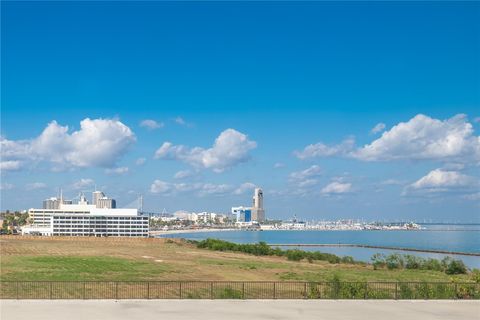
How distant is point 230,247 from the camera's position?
133625 millimetres

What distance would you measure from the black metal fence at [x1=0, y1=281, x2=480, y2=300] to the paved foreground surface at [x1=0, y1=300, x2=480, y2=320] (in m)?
2.40

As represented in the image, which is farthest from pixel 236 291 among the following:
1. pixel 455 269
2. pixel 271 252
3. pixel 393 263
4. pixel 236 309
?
pixel 271 252

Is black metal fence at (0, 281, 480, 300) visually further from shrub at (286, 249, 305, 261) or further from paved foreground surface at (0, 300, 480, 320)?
shrub at (286, 249, 305, 261)

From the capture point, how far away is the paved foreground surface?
27938 mm

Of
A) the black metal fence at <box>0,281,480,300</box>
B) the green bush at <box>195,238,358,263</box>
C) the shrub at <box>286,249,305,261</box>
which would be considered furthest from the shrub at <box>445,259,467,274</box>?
the black metal fence at <box>0,281,480,300</box>

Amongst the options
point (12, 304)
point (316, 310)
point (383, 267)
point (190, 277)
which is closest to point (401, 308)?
point (316, 310)

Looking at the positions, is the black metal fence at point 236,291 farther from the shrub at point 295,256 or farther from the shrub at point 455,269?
the shrub at point 295,256

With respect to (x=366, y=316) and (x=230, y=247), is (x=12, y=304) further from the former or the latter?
(x=230, y=247)

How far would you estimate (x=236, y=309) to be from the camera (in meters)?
30.1

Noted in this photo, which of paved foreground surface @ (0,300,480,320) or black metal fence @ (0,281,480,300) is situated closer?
paved foreground surface @ (0,300,480,320)

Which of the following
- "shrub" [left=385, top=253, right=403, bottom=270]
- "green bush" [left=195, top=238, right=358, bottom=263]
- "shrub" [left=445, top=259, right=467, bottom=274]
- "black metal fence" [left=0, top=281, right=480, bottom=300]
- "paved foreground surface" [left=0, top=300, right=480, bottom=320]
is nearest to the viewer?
"paved foreground surface" [left=0, top=300, right=480, bottom=320]

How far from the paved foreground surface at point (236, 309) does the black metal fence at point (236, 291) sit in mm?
2397

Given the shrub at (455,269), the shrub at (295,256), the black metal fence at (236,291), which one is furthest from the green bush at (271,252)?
the black metal fence at (236,291)

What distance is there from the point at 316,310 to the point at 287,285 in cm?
2545
